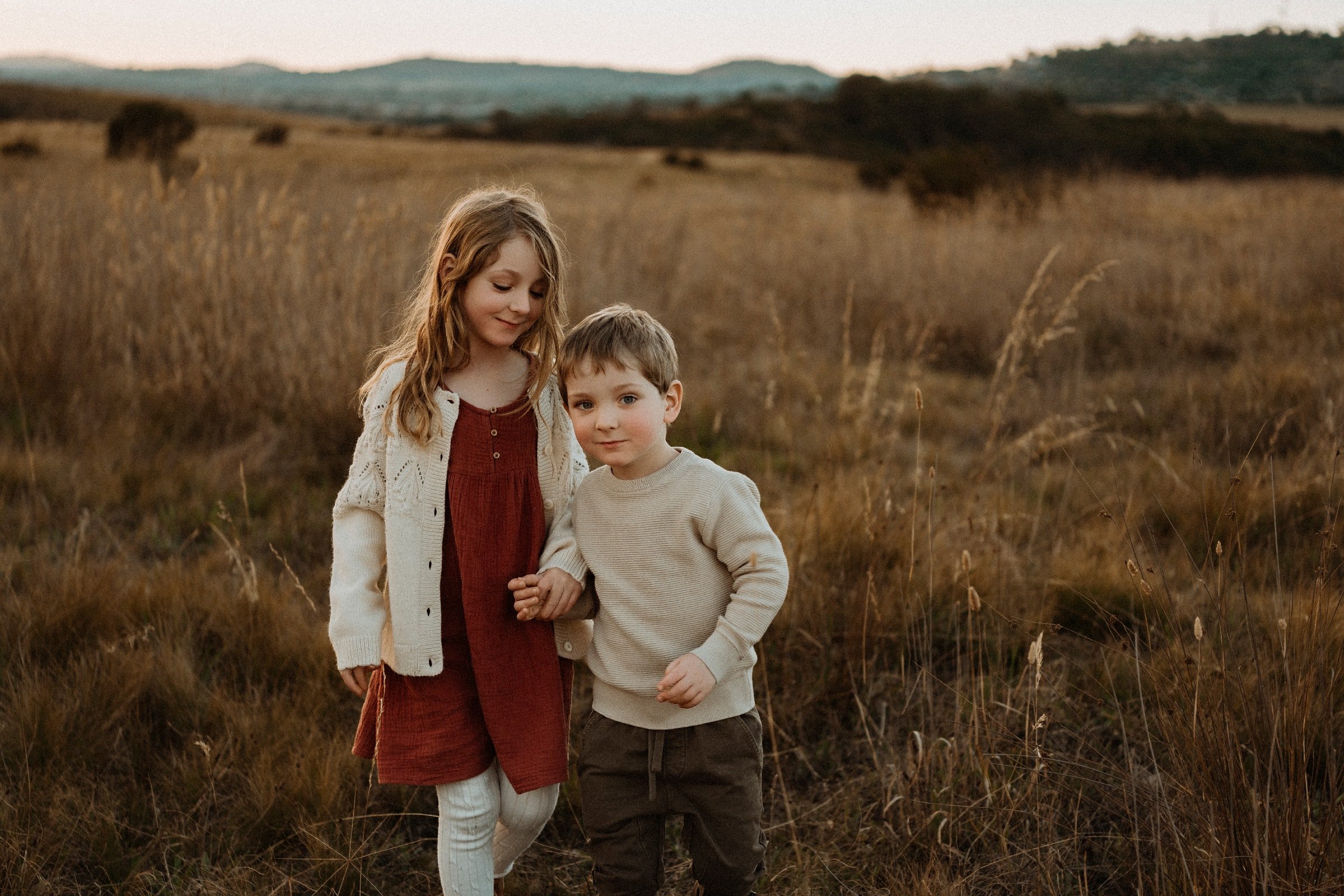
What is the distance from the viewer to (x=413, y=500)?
182cm

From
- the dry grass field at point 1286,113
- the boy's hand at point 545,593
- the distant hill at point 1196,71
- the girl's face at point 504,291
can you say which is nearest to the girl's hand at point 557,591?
the boy's hand at point 545,593

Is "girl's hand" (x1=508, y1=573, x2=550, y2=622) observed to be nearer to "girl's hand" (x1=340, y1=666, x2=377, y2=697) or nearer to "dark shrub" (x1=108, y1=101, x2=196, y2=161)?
"girl's hand" (x1=340, y1=666, x2=377, y2=697)

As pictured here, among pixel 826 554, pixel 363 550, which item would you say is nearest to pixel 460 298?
Result: pixel 363 550

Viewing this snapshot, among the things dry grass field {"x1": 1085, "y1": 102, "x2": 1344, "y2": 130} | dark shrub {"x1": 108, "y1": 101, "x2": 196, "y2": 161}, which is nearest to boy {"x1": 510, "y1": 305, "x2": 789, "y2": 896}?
dry grass field {"x1": 1085, "y1": 102, "x2": 1344, "y2": 130}

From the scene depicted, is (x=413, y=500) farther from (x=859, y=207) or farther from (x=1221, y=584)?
(x=859, y=207)

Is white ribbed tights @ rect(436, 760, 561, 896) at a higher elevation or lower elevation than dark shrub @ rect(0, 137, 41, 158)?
lower

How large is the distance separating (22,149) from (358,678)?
1574cm

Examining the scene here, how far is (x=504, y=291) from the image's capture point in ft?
6.01

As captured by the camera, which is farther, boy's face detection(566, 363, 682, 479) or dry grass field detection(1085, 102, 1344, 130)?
dry grass field detection(1085, 102, 1344, 130)

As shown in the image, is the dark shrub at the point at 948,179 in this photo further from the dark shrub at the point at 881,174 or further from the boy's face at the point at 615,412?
the boy's face at the point at 615,412

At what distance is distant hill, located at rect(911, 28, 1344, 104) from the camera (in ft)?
15.1

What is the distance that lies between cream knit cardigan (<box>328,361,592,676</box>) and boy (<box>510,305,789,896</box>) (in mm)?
176

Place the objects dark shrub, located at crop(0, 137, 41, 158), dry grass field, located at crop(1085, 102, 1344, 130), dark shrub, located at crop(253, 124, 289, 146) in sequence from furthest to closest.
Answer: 1. dark shrub, located at crop(253, 124, 289, 146)
2. dark shrub, located at crop(0, 137, 41, 158)
3. dry grass field, located at crop(1085, 102, 1344, 130)

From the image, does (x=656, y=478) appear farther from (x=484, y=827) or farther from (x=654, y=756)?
(x=484, y=827)
